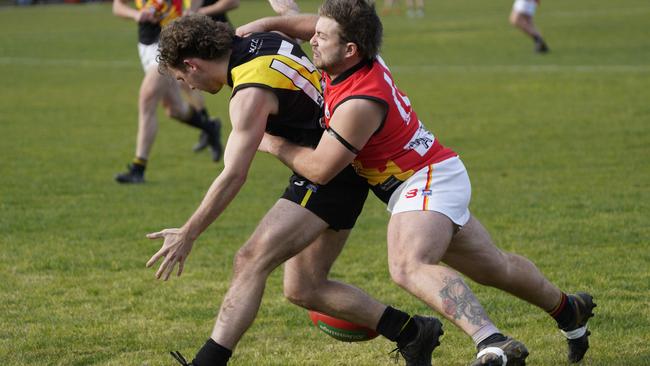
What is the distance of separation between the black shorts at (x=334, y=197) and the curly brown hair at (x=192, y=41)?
0.74 metres

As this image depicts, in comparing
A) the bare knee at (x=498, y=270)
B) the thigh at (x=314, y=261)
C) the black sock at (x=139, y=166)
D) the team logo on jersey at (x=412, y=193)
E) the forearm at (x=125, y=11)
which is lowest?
the black sock at (x=139, y=166)

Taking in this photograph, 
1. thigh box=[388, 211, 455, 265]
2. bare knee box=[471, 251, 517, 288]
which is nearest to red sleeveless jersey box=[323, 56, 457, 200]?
thigh box=[388, 211, 455, 265]

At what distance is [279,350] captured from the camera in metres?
5.80

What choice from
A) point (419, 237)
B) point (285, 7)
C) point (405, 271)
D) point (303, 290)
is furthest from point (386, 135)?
point (285, 7)

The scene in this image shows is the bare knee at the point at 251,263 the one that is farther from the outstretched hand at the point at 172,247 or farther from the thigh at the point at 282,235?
the outstretched hand at the point at 172,247

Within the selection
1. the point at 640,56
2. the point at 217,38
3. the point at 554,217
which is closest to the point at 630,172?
the point at 554,217

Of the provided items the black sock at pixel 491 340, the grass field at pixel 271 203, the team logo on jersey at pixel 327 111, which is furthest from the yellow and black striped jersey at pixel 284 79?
the black sock at pixel 491 340

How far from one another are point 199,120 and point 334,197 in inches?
286

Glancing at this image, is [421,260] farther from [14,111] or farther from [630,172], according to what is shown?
[14,111]

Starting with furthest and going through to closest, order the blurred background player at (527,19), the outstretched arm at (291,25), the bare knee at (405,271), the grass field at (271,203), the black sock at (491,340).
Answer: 1. the blurred background player at (527,19)
2. the grass field at (271,203)
3. the outstretched arm at (291,25)
4. the bare knee at (405,271)
5. the black sock at (491,340)

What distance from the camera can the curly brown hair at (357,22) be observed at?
4809mm

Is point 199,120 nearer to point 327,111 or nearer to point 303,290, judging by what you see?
point 303,290

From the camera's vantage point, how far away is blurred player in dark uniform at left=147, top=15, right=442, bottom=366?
15.9ft

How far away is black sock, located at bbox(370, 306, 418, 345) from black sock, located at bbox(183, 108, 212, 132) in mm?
7101
